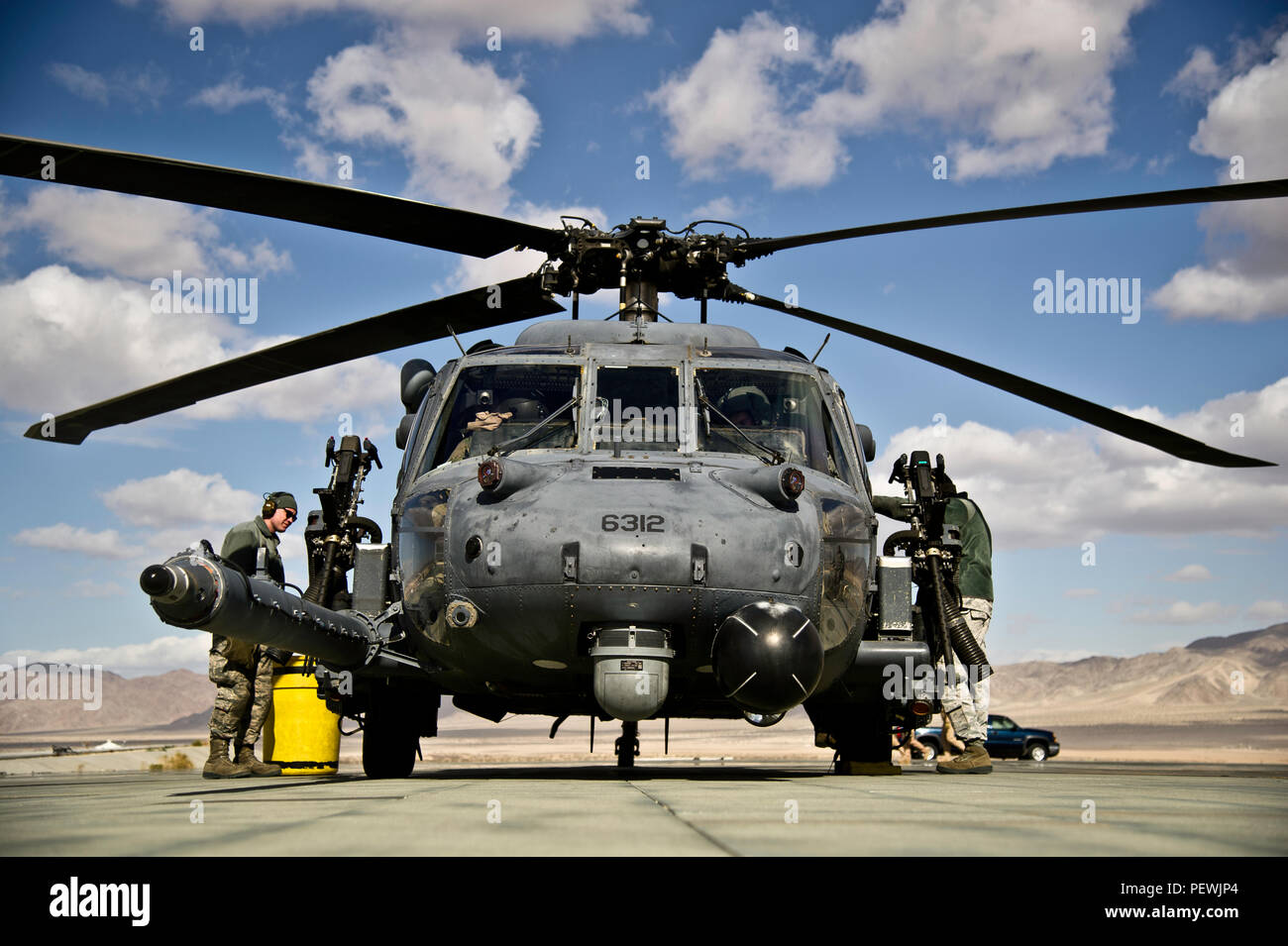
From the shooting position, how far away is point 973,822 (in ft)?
11.3

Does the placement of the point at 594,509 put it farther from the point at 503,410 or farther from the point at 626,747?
the point at 626,747

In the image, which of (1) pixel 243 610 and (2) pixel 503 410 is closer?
(1) pixel 243 610

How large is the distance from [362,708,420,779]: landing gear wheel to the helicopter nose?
137 inches

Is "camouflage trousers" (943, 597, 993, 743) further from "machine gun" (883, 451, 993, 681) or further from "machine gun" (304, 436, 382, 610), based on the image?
"machine gun" (304, 436, 382, 610)

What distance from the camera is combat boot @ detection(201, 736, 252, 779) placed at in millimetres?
9320

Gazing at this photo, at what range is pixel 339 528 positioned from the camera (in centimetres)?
859

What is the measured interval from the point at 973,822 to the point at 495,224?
6.36 meters

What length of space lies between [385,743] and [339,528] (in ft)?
5.16

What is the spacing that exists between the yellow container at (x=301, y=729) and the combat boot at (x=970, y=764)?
4.53 meters

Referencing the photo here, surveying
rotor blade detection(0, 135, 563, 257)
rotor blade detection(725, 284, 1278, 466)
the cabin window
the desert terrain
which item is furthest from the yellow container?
the desert terrain

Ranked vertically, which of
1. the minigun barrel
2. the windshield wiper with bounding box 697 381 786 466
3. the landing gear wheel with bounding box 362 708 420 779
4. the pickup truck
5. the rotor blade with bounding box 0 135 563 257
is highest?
the rotor blade with bounding box 0 135 563 257

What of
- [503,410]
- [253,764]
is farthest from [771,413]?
[253,764]
